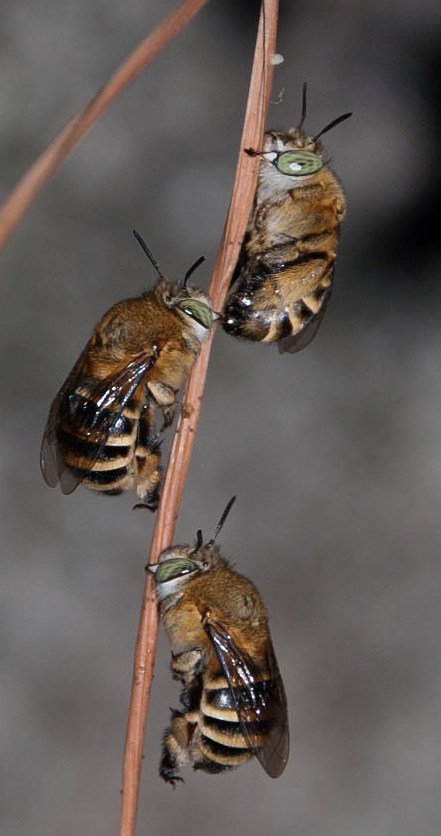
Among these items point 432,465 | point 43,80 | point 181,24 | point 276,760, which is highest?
point 43,80

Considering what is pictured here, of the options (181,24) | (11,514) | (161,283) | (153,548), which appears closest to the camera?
(181,24)

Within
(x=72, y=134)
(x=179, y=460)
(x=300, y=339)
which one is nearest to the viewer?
(x=72, y=134)

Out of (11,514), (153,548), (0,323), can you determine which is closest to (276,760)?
(153,548)

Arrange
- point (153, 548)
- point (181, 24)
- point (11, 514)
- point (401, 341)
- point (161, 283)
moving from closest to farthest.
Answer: point (181, 24), point (153, 548), point (161, 283), point (11, 514), point (401, 341)

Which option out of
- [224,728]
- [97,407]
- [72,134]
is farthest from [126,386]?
[72,134]

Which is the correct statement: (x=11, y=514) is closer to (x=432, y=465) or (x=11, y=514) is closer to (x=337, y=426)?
(x=337, y=426)

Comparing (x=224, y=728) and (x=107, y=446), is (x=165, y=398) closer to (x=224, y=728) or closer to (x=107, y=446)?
(x=107, y=446)
